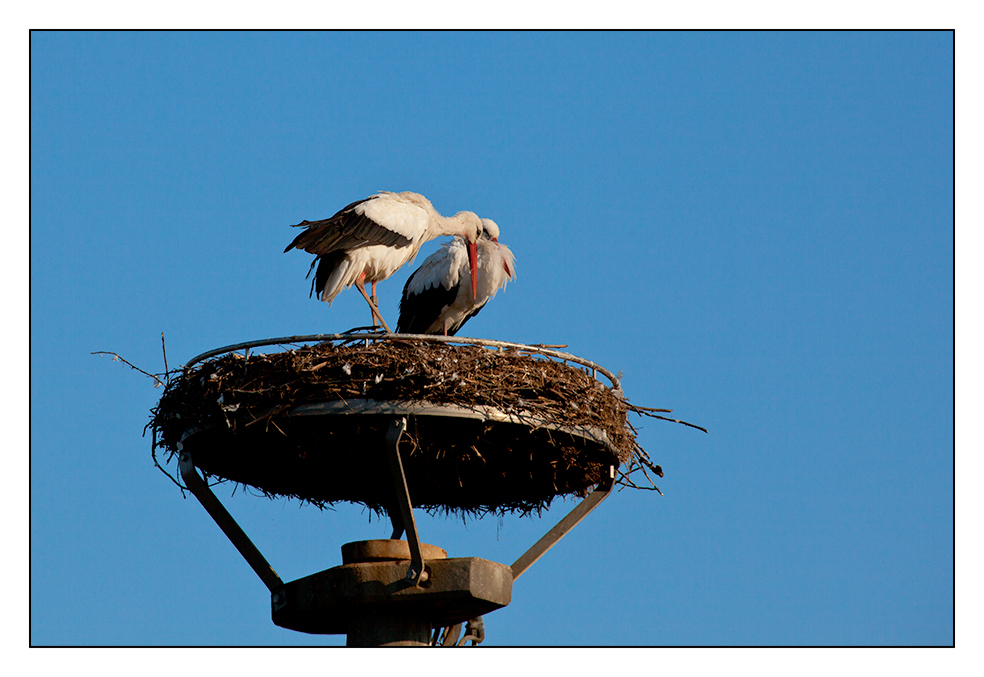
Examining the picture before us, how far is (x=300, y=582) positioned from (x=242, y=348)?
2.04 metres

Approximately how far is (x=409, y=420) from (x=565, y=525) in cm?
199

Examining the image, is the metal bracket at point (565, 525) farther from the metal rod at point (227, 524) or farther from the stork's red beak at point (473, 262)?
the stork's red beak at point (473, 262)

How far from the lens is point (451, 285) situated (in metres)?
13.8

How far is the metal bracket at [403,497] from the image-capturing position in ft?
29.3

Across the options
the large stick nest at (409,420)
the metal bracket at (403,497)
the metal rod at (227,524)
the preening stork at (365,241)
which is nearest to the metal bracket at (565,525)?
the large stick nest at (409,420)

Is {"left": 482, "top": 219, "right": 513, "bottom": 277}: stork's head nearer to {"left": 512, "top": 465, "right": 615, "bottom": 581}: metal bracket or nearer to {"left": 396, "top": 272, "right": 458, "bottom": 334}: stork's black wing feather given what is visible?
{"left": 396, "top": 272, "right": 458, "bottom": 334}: stork's black wing feather

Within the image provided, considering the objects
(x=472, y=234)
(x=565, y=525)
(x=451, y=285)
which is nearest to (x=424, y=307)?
(x=451, y=285)

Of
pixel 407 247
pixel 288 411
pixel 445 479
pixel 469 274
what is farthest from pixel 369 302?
pixel 288 411

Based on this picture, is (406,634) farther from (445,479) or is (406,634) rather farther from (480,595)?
(445,479)

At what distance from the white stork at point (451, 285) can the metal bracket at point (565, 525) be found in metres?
3.95

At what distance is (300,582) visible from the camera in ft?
33.3

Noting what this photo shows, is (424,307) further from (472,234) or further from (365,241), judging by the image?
(365,241)

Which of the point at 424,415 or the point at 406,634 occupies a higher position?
the point at 424,415

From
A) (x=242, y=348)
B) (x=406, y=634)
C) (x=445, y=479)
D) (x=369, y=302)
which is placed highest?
(x=369, y=302)
